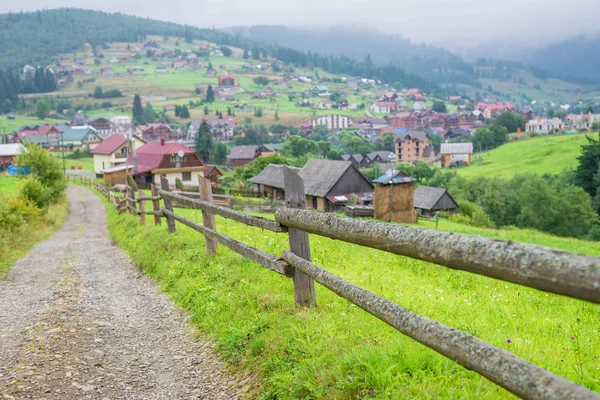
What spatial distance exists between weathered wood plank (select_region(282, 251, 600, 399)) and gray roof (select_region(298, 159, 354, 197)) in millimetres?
49675

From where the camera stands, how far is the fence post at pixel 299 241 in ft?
17.5

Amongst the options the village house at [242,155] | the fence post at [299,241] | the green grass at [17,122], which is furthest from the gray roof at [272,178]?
the green grass at [17,122]

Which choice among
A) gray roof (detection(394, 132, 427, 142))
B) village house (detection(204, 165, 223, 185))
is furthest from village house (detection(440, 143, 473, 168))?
village house (detection(204, 165, 223, 185))

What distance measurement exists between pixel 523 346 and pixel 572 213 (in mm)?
62397

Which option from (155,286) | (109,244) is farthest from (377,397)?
(109,244)

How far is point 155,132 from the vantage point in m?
167

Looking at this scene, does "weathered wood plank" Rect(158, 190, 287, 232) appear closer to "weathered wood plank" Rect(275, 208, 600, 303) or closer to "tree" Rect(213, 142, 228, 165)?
"weathered wood plank" Rect(275, 208, 600, 303)

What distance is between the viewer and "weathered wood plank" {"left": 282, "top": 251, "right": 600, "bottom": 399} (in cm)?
224

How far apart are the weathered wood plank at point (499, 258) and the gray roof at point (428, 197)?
54.8 m

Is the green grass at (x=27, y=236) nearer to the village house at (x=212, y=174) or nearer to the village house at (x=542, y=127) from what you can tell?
the village house at (x=212, y=174)

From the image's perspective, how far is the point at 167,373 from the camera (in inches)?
217

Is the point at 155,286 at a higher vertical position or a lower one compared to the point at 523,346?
lower

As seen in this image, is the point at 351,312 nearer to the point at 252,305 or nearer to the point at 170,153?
the point at 252,305

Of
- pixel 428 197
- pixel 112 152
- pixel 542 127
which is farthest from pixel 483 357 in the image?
pixel 542 127
